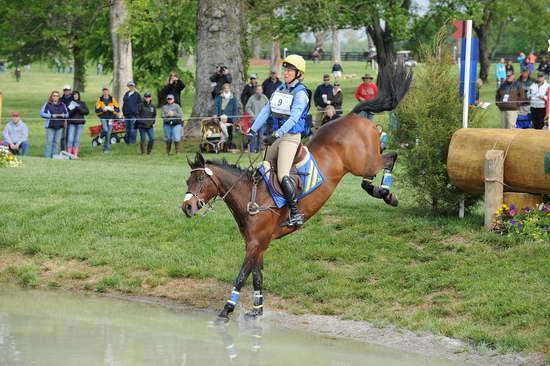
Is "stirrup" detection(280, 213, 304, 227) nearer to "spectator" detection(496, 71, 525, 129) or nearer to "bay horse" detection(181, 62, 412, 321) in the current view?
"bay horse" detection(181, 62, 412, 321)

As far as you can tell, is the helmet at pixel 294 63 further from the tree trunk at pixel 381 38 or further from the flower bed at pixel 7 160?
the tree trunk at pixel 381 38

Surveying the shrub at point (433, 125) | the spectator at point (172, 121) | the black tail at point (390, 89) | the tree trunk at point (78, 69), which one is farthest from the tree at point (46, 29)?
the black tail at point (390, 89)

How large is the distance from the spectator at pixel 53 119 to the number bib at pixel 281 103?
15234 millimetres

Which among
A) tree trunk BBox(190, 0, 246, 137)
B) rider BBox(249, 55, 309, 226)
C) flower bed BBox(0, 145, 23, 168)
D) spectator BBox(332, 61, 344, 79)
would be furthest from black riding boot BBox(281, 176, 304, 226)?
spectator BBox(332, 61, 344, 79)

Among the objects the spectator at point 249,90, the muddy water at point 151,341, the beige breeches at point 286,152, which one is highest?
the spectator at point 249,90

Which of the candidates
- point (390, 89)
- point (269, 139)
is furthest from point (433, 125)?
point (269, 139)

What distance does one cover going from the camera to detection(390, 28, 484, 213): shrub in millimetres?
12922

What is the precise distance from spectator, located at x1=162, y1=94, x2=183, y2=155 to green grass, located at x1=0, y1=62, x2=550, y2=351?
8.21 m

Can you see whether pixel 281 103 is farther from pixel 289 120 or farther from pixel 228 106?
pixel 228 106

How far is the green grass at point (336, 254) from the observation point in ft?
33.9

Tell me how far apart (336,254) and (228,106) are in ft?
46.5

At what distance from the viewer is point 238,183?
10.7 metres

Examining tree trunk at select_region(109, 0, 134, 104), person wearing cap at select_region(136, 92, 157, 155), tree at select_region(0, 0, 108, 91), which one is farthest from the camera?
tree at select_region(0, 0, 108, 91)

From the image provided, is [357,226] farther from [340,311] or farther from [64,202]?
[64,202]
